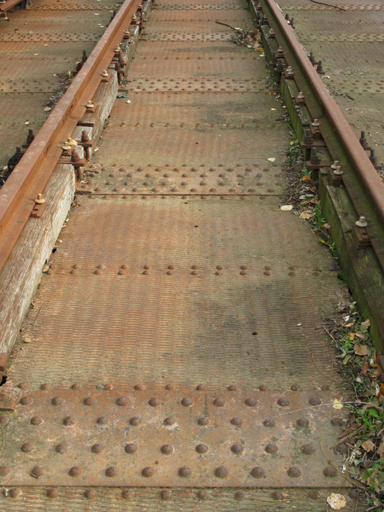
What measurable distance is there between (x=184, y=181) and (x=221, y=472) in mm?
2793

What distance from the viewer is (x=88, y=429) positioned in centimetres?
257

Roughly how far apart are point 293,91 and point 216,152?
145 cm

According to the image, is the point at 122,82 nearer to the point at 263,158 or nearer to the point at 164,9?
the point at 263,158

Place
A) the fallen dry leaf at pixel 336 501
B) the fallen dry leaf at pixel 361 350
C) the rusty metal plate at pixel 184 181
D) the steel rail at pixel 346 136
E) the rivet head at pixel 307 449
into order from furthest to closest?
the rusty metal plate at pixel 184 181, the steel rail at pixel 346 136, the fallen dry leaf at pixel 361 350, the rivet head at pixel 307 449, the fallen dry leaf at pixel 336 501

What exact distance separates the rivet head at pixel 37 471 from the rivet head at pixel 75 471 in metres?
0.12

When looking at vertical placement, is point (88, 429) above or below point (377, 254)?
below

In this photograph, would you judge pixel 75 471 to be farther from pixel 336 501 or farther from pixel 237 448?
pixel 336 501

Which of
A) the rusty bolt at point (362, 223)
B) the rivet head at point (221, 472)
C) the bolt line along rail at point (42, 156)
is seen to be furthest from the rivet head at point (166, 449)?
the rusty bolt at point (362, 223)

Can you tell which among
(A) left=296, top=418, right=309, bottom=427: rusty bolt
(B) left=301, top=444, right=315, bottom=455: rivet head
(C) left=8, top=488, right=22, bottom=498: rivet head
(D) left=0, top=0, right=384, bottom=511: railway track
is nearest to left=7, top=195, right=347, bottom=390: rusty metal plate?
(D) left=0, top=0, right=384, bottom=511: railway track

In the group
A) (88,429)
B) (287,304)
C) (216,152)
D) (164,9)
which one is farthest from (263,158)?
(164,9)

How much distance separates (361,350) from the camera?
9.51 feet

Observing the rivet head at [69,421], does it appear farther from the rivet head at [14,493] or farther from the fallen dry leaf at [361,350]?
the fallen dry leaf at [361,350]

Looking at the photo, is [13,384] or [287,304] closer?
[13,384]

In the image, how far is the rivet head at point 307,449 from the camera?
2465 mm
